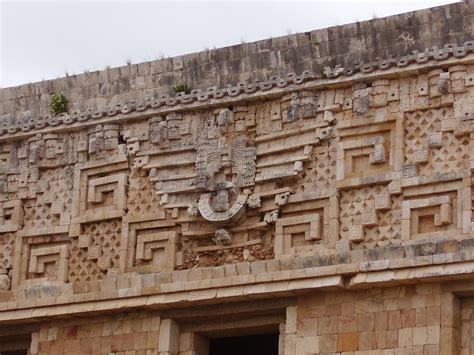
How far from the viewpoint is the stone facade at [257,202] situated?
1441 cm

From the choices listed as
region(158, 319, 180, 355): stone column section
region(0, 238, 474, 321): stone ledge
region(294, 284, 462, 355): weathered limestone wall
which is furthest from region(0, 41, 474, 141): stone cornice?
region(158, 319, 180, 355): stone column section

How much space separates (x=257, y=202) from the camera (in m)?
15.4

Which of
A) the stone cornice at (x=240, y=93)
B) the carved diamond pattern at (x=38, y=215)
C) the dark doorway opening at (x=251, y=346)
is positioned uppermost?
the stone cornice at (x=240, y=93)

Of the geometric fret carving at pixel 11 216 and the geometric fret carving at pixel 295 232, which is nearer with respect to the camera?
the geometric fret carving at pixel 295 232

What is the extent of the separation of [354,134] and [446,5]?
59.8 inches

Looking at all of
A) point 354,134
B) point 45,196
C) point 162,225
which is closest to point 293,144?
point 354,134

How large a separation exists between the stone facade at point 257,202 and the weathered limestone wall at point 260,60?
0.07 feet

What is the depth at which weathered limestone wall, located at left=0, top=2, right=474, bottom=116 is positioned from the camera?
48.9 ft

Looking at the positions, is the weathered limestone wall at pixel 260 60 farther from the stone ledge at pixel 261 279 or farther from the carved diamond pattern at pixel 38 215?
the stone ledge at pixel 261 279

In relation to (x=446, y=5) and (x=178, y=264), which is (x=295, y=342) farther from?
(x=446, y=5)

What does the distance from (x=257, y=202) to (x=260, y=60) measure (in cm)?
150

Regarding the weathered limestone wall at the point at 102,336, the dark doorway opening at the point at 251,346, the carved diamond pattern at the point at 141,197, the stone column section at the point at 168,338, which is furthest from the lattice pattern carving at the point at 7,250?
the dark doorway opening at the point at 251,346

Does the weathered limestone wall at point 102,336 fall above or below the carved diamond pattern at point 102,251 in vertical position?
below

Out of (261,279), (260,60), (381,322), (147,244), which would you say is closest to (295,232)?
(261,279)
